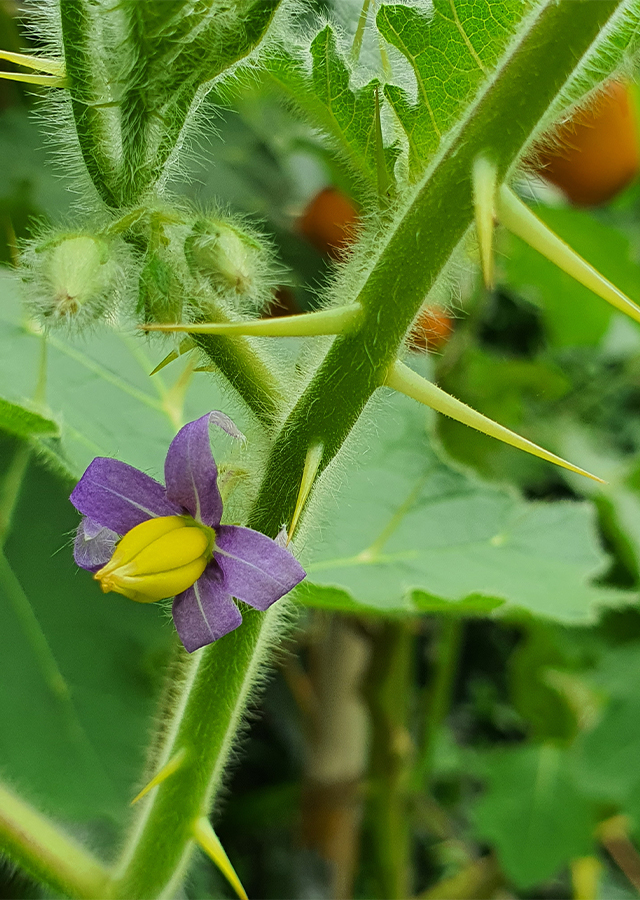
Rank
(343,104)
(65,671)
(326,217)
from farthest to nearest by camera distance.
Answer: (326,217), (65,671), (343,104)

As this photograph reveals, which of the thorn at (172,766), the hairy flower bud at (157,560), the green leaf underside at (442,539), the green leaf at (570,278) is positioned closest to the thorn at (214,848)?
the thorn at (172,766)

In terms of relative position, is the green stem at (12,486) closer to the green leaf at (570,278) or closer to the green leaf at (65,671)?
the green leaf at (65,671)

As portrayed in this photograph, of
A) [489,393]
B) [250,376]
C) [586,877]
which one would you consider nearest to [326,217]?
[489,393]

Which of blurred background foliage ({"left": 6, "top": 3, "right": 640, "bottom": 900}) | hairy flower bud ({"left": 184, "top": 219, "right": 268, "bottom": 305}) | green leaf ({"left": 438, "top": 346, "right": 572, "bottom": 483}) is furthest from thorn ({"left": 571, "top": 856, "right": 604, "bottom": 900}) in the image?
hairy flower bud ({"left": 184, "top": 219, "right": 268, "bottom": 305})

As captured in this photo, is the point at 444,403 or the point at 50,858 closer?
the point at 444,403

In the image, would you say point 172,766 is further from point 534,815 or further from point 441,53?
point 534,815
